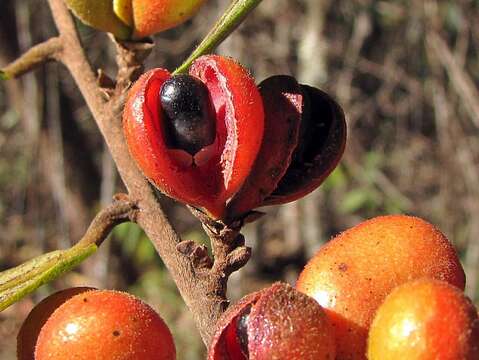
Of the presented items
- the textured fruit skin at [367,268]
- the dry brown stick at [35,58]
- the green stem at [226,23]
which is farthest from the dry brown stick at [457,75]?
the textured fruit skin at [367,268]

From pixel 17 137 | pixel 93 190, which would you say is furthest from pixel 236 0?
pixel 17 137

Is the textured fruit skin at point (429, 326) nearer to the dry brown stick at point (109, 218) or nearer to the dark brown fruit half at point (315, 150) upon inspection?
the dark brown fruit half at point (315, 150)

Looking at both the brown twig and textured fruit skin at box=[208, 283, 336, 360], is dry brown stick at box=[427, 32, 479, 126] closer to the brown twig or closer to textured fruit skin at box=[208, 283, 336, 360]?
the brown twig

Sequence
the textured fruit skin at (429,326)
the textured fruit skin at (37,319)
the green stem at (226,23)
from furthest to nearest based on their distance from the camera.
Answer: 1. the green stem at (226,23)
2. the textured fruit skin at (37,319)
3. the textured fruit skin at (429,326)

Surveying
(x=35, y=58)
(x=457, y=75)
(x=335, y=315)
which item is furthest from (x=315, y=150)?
(x=457, y=75)

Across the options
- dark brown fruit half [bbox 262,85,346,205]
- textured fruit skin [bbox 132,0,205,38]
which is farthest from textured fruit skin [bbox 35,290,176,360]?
textured fruit skin [bbox 132,0,205,38]

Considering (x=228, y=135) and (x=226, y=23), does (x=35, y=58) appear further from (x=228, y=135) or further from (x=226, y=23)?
(x=228, y=135)
